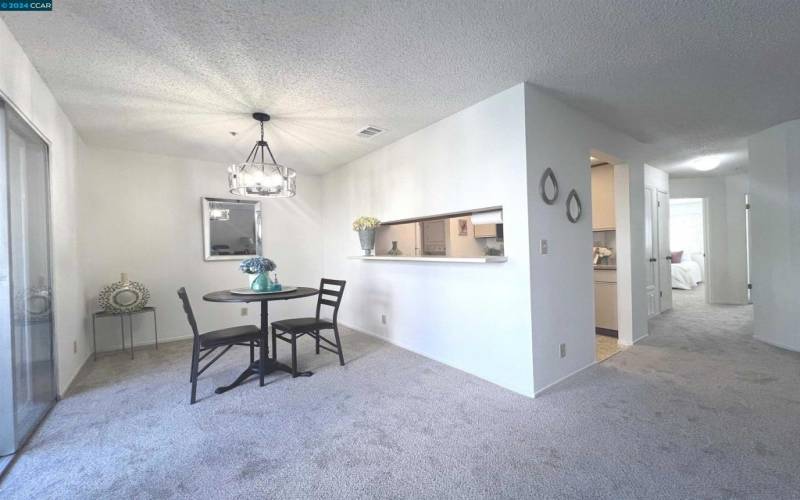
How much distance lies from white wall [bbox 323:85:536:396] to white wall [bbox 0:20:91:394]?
2893 mm

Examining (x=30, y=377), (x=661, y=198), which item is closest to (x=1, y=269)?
(x=30, y=377)

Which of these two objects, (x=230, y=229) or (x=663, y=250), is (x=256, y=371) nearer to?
(x=230, y=229)

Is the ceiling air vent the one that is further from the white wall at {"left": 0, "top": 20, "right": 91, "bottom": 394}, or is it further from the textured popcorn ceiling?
the white wall at {"left": 0, "top": 20, "right": 91, "bottom": 394}

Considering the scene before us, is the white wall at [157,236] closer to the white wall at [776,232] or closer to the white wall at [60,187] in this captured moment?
the white wall at [60,187]

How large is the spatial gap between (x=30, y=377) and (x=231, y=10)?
8.73ft

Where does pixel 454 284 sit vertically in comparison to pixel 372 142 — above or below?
below

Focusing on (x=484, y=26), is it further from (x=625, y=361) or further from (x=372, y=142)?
(x=625, y=361)

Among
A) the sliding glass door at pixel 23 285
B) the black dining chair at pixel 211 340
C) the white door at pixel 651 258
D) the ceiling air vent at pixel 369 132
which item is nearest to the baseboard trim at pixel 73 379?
the sliding glass door at pixel 23 285

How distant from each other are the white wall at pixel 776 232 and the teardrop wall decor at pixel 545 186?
2894 mm

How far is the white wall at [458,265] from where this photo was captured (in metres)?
2.69

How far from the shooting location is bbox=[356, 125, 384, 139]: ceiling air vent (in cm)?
350

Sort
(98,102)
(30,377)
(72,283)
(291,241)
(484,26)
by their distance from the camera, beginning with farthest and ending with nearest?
(291,241) < (72,283) < (98,102) < (30,377) < (484,26)

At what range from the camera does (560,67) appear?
239 cm

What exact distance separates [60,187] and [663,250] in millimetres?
7614
